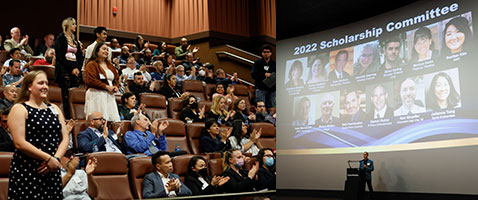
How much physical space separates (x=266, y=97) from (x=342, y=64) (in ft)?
11.6

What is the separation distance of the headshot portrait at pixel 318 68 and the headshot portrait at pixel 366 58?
208mm

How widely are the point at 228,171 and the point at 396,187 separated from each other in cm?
176

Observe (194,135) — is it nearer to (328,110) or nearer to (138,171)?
(138,171)

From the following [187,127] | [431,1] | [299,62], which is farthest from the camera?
[187,127]

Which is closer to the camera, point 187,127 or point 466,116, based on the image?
point 466,116

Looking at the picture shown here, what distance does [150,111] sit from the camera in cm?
535

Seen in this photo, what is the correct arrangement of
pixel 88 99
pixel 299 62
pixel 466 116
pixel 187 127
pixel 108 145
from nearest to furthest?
pixel 466 116, pixel 299 62, pixel 108 145, pixel 88 99, pixel 187 127

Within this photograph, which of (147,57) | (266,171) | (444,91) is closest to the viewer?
(444,91)

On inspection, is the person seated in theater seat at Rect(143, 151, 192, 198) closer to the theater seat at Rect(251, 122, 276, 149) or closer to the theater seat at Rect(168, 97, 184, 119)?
the theater seat at Rect(251, 122, 276, 149)

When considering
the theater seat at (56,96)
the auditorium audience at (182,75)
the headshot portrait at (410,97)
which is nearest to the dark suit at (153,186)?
the theater seat at (56,96)

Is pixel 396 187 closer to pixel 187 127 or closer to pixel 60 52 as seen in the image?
pixel 187 127

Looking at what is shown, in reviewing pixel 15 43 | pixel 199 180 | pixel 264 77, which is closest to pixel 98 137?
pixel 199 180

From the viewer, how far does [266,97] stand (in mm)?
6359

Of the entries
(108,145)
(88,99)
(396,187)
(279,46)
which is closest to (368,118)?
(396,187)
